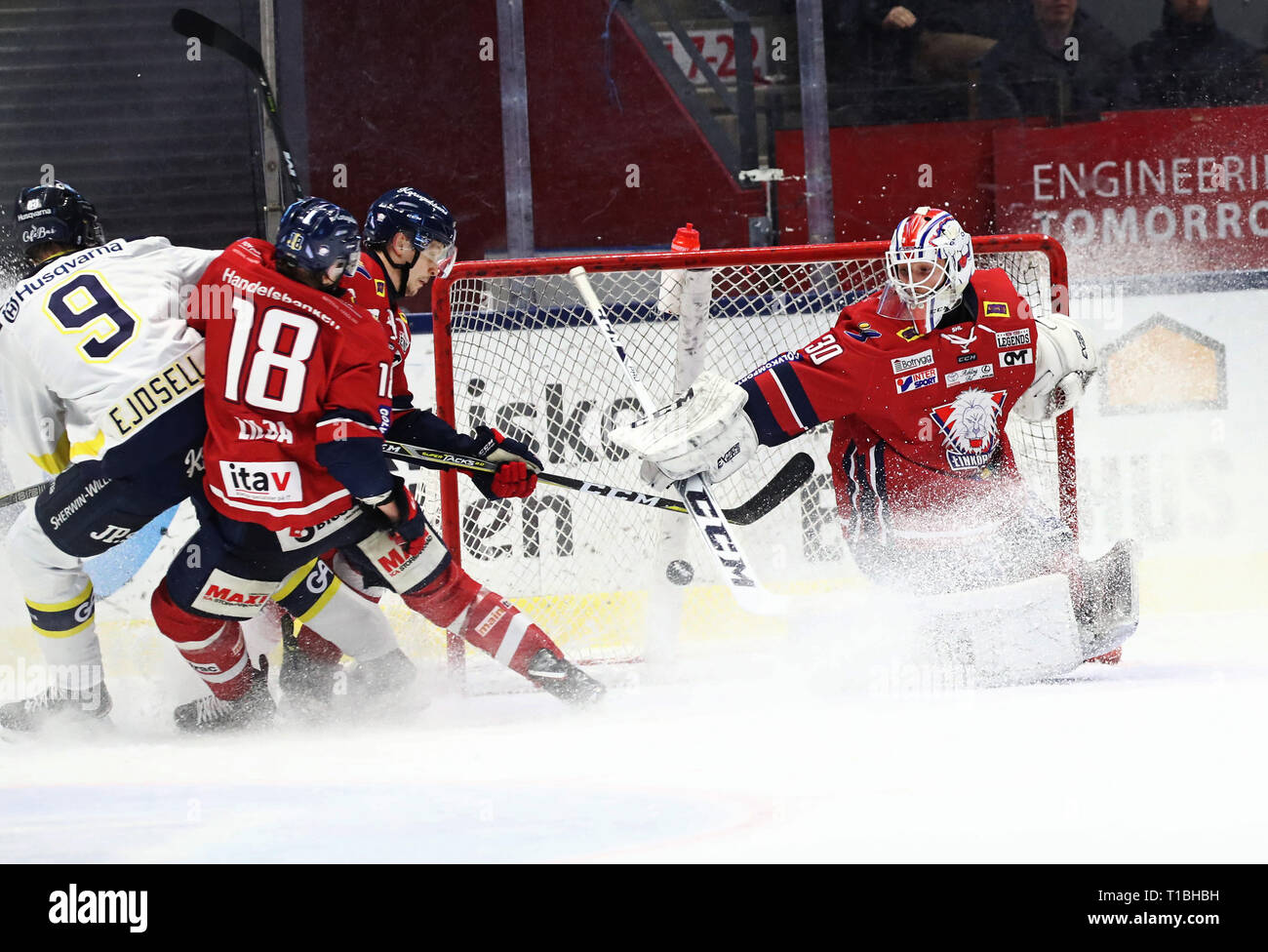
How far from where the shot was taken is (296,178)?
177 inches

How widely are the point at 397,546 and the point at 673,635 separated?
83 cm

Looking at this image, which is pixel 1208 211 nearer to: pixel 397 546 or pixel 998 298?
pixel 998 298

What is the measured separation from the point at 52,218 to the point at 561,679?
141 cm

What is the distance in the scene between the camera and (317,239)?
246 cm

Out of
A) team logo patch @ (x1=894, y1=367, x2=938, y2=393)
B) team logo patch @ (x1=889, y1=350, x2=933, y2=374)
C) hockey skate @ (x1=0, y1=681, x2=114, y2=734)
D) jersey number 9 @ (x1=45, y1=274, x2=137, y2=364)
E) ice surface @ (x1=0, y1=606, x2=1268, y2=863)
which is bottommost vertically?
ice surface @ (x1=0, y1=606, x2=1268, y2=863)

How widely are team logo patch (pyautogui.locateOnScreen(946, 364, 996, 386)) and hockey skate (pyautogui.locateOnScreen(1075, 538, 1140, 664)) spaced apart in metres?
0.45

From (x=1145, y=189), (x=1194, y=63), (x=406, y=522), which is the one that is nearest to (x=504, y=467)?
(x=406, y=522)

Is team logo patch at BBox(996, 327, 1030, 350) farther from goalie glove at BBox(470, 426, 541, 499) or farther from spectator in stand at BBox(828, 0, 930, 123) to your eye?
spectator in stand at BBox(828, 0, 930, 123)

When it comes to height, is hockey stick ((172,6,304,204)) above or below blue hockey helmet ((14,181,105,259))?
above

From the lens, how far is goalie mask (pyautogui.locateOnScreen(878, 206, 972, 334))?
2.66m

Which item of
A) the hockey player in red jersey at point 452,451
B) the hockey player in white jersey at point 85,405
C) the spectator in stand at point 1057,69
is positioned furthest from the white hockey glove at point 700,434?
the spectator in stand at point 1057,69

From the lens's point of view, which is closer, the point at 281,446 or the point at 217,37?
the point at 281,446

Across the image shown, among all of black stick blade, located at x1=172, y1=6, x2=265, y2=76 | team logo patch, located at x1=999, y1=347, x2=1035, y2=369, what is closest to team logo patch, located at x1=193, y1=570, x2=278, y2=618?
team logo patch, located at x1=999, y1=347, x2=1035, y2=369

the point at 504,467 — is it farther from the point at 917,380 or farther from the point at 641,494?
the point at 917,380
